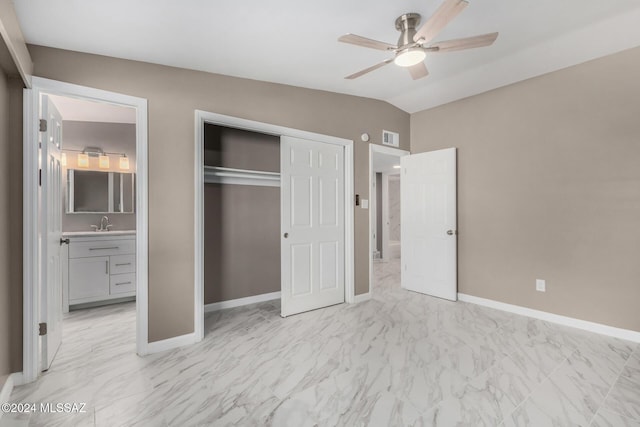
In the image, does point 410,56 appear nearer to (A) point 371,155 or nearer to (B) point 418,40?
(B) point 418,40

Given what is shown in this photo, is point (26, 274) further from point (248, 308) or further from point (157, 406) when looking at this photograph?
point (248, 308)

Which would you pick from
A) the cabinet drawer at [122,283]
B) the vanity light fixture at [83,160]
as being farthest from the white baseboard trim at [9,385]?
the vanity light fixture at [83,160]

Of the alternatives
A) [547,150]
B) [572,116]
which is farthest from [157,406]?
[572,116]

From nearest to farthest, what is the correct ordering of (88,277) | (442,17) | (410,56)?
(442,17) → (410,56) → (88,277)

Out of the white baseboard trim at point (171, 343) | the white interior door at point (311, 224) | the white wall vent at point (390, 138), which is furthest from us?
the white wall vent at point (390, 138)

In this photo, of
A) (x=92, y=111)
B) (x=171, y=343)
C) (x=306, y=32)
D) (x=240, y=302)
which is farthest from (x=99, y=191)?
(x=306, y=32)

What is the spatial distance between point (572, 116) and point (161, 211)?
413 cm

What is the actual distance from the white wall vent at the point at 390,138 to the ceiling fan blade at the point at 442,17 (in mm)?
2271

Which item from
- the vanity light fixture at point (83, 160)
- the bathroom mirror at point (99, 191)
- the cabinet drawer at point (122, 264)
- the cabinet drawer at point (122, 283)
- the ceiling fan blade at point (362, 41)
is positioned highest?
the ceiling fan blade at point (362, 41)

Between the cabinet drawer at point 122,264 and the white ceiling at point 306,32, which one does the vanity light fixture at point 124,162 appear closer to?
the cabinet drawer at point 122,264

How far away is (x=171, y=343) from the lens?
2703 mm

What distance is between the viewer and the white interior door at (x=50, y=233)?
230 cm

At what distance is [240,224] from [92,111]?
237cm

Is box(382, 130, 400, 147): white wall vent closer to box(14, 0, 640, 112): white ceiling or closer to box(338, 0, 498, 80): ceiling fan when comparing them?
box(14, 0, 640, 112): white ceiling
